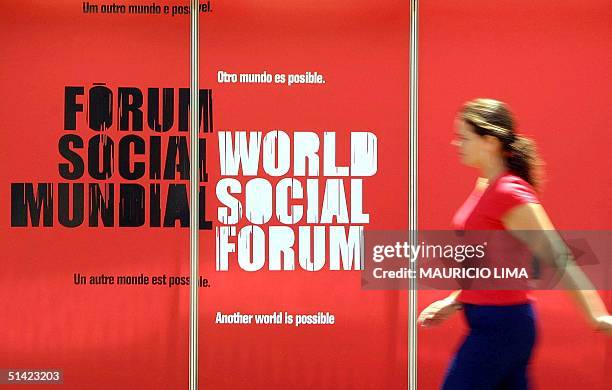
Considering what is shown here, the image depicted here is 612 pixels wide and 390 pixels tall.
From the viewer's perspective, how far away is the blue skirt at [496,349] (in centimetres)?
280

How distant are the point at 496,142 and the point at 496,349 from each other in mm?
743

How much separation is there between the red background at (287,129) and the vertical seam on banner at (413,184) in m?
0.04

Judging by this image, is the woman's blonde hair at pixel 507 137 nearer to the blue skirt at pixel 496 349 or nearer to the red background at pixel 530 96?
the blue skirt at pixel 496 349

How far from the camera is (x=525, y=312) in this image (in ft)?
9.23

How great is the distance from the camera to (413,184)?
4.49 metres

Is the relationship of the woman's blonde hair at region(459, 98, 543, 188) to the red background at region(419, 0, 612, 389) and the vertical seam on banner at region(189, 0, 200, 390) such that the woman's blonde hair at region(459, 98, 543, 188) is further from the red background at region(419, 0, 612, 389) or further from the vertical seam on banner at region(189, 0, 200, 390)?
the vertical seam on banner at region(189, 0, 200, 390)

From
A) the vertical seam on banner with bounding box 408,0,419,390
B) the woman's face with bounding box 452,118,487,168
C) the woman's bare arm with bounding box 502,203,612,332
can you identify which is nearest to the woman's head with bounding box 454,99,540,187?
the woman's face with bounding box 452,118,487,168

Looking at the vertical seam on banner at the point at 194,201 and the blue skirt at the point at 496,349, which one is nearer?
the blue skirt at the point at 496,349

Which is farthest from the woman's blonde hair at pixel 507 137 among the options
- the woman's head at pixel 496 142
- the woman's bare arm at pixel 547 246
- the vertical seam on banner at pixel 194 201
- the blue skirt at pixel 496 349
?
the vertical seam on banner at pixel 194 201

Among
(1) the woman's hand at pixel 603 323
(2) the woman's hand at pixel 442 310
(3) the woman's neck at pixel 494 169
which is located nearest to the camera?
(1) the woman's hand at pixel 603 323

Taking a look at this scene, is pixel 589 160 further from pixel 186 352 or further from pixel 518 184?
pixel 186 352

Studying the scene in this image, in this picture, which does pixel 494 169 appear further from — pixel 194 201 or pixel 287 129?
pixel 194 201

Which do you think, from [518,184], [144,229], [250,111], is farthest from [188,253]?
[518,184]

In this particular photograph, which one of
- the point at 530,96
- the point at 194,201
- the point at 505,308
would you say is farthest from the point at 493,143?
the point at 194,201
